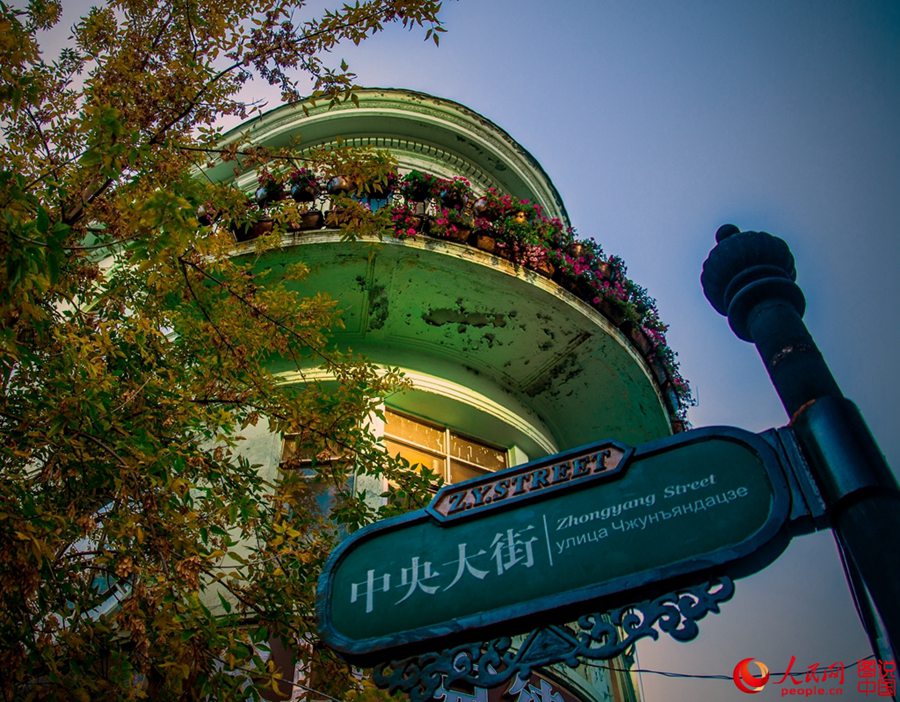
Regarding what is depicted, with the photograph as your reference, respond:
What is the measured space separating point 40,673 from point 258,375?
2.21 meters

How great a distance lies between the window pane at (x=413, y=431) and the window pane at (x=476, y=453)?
6.3 inches

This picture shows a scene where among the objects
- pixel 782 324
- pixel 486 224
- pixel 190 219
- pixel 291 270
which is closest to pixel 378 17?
pixel 291 270

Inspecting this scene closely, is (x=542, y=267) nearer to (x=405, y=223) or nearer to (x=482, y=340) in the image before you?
(x=482, y=340)

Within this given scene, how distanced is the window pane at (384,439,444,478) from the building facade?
14 mm

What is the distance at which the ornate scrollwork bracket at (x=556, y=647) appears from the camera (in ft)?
6.62

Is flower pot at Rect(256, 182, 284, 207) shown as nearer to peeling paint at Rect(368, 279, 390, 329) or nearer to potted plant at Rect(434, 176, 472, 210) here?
peeling paint at Rect(368, 279, 390, 329)

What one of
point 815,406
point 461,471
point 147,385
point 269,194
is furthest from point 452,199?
point 815,406

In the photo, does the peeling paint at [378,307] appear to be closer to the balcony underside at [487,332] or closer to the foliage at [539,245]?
the balcony underside at [487,332]

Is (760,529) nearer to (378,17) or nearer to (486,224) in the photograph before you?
(378,17)

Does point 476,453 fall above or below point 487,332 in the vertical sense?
below

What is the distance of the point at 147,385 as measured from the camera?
4.61 metres

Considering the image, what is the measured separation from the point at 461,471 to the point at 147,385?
3955mm

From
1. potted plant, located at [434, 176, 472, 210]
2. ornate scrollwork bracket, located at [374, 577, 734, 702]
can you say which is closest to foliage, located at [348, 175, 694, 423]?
potted plant, located at [434, 176, 472, 210]

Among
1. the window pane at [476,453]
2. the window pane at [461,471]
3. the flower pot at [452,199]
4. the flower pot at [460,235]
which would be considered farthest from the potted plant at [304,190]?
the window pane at [461,471]
